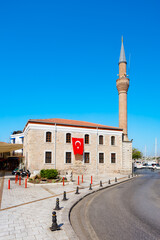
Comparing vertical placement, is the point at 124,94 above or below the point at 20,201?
above

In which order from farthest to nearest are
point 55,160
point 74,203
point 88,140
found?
point 88,140 < point 55,160 < point 74,203

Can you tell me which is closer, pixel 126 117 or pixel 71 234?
pixel 71 234

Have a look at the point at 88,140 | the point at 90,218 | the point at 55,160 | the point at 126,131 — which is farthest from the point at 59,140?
the point at 90,218

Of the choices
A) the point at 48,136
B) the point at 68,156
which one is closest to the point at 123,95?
the point at 68,156

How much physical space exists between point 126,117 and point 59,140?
1544 cm

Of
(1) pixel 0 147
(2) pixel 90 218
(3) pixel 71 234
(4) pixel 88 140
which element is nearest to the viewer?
(3) pixel 71 234

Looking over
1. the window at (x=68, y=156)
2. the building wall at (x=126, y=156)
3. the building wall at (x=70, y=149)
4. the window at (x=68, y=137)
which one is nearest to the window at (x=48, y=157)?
the building wall at (x=70, y=149)

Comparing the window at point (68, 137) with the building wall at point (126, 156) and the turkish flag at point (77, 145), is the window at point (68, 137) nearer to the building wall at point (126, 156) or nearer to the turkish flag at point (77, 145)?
the turkish flag at point (77, 145)

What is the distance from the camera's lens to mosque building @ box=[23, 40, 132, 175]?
28344mm

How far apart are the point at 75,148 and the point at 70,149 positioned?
2.79 feet

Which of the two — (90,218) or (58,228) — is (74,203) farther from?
(58,228)

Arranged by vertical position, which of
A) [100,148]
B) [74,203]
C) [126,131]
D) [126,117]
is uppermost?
[126,117]

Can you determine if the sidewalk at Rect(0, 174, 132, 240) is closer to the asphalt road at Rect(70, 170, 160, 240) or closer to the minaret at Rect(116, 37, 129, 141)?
the asphalt road at Rect(70, 170, 160, 240)

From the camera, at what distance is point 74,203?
1141cm
